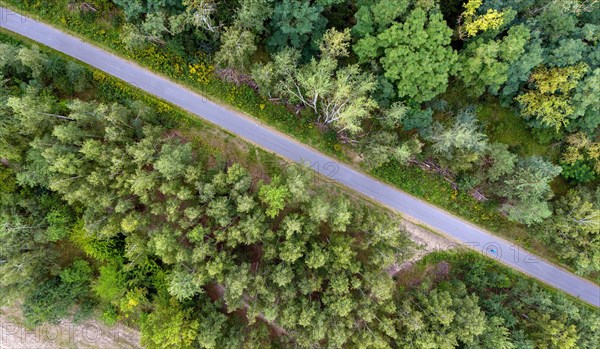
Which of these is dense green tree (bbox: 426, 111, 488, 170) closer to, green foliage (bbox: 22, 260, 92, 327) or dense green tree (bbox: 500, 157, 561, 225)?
dense green tree (bbox: 500, 157, 561, 225)

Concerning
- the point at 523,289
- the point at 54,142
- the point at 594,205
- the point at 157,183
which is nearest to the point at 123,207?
the point at 157,183

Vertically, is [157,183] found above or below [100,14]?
below

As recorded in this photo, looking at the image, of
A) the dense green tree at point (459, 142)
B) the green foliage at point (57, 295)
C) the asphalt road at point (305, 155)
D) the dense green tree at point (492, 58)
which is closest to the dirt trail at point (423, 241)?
the asphalt road at point (305, 155)

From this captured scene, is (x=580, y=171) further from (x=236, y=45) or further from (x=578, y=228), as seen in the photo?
(x=236, y=45)

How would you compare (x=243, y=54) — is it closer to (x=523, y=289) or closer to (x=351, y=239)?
(x=351, y=239)

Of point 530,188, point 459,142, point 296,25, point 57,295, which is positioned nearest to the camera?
point 459,142

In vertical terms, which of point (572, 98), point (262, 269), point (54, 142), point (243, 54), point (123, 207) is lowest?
point (262, 269)

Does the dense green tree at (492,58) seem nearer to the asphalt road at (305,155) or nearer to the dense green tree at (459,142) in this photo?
the dense green tree at (459,142)

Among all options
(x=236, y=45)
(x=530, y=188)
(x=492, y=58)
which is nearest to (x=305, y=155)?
(x=236, y=45)
